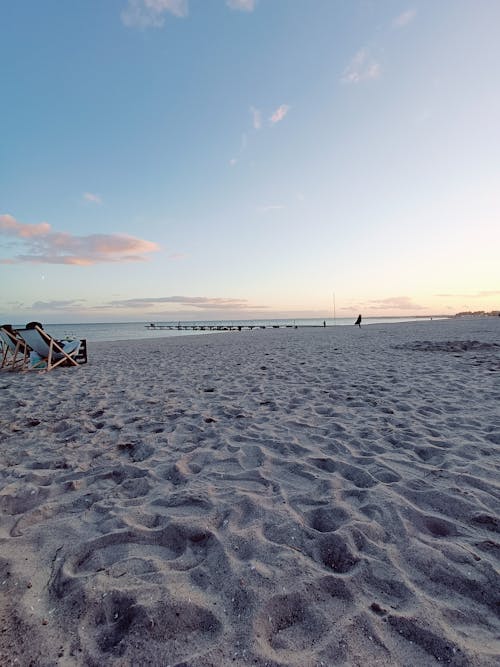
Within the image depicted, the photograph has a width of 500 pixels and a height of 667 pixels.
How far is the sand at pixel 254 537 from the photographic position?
4.91ft

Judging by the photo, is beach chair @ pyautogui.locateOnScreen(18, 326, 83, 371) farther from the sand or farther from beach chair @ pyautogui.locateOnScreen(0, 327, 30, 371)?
the sand

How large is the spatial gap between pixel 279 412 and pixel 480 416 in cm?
238

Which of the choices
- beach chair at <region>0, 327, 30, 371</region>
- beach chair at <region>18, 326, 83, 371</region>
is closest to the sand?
beach chair at <region>18, 326, 83, 371</region>

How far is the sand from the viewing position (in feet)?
4.91

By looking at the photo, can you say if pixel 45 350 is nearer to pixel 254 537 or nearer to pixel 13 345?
pixel 13 345

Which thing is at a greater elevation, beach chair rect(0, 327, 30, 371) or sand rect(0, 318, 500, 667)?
beach chair rect(0, 327, 30, 371)

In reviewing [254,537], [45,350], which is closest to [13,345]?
[45,350]

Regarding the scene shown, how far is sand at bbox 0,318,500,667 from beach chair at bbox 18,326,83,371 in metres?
4.73

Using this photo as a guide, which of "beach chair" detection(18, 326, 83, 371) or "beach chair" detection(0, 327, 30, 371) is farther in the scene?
"beach chair" detection(0, 327, 30, 371)

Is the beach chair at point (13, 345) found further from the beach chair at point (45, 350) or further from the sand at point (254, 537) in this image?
the sand at point (254, 537)

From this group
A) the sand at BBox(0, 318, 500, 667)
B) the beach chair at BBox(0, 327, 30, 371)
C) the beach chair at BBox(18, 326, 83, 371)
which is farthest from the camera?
the beach chair at BBox(0, 327, 30, 371)

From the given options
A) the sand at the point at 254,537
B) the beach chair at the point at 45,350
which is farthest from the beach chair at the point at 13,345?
the sand at the point at 254,537

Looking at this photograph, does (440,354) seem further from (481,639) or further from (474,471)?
(481,639)

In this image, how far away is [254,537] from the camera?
2.14m
